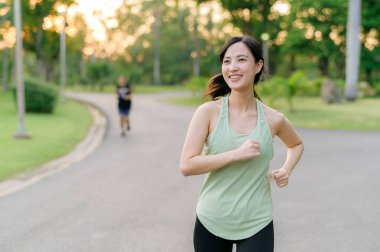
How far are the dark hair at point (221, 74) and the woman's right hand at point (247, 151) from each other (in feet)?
1.45

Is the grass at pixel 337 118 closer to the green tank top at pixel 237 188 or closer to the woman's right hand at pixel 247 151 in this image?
the green tank top at pixel 237 188

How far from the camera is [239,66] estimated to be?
2.73 metres

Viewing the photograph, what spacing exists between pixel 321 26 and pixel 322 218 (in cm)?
3993

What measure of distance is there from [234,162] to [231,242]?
1.45 ft

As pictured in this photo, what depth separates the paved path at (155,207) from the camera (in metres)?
5.84

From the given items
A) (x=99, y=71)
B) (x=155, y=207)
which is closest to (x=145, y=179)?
(x=155, y=207)

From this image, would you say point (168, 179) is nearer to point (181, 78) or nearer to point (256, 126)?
point (256, 126)

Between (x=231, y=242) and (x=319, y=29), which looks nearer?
(x=231, y=242)

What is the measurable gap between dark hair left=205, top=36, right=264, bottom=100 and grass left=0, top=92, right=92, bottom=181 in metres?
7.51

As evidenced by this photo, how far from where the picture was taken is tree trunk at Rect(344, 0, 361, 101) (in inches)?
1057

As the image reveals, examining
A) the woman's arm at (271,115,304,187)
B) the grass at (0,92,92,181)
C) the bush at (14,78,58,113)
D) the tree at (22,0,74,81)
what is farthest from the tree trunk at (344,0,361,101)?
the woman's arm at (271,115,304,187)

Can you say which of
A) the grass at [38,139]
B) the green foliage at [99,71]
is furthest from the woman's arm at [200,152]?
the green foliage at [99,71]

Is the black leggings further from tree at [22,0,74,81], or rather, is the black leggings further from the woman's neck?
tree at [22,0,74,81]

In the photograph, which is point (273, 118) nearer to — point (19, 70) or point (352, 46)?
point (19, 70)
